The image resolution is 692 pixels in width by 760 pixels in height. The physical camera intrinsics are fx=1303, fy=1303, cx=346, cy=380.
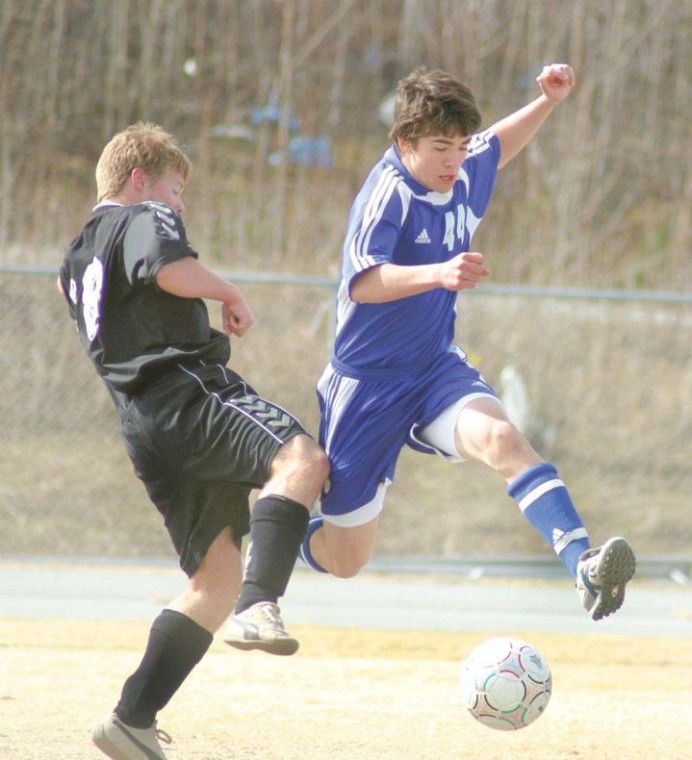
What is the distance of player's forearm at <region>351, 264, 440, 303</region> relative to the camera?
4223 mm

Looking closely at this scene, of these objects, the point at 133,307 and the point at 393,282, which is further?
the point at 393,282

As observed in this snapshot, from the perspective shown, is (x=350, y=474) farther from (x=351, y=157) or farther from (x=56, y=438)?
(x=351, y=157)

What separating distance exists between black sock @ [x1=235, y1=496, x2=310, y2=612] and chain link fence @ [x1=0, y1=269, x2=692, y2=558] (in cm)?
563

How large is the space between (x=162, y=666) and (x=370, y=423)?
1369 mm

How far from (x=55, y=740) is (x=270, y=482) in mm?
1427

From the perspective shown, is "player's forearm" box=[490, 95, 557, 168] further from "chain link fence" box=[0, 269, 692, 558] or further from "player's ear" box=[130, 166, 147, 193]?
"chain link fence" box=[0, 269, 692, 558]

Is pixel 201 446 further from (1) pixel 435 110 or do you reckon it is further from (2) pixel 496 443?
(1) pixel 435 110

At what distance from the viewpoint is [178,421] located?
407 centimetres

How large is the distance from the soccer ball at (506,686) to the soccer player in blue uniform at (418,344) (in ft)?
1.75

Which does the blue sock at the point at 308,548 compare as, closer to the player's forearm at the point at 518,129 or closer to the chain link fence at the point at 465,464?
the player's forearm at the point at 518,129

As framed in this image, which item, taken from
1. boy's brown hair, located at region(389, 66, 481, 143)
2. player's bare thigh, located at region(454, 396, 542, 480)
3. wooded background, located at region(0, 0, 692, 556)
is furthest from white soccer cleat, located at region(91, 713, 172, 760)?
wooded background, located at region(0, 0, 692, 556)

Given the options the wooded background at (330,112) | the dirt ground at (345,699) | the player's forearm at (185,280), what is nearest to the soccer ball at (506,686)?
the dirt ground at (345,699)

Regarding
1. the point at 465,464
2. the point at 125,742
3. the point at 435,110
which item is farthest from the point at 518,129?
the point at 465,464

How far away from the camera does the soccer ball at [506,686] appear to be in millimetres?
4652
